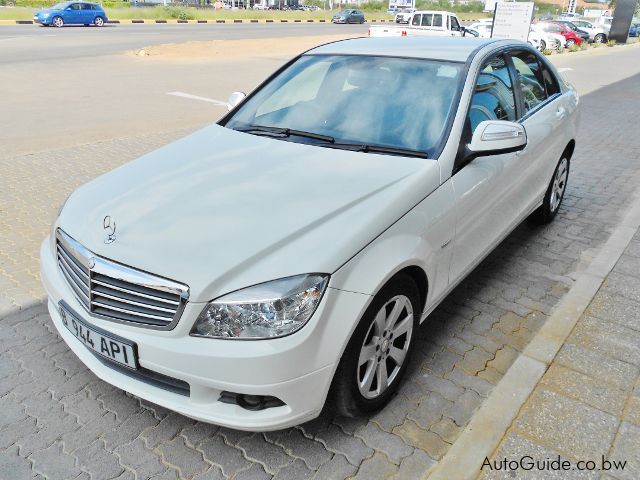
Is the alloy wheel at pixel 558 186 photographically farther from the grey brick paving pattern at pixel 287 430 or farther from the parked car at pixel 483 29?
the parked car at pixel 483 29

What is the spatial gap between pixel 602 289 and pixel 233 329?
299 centimetres

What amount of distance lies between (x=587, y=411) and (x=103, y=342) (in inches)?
92.1

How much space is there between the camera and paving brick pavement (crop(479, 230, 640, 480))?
2.42 meters

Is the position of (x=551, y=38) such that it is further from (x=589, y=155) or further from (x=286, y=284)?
(x=286, y=284)

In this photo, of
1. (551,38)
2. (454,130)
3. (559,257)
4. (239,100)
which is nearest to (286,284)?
(454,130)

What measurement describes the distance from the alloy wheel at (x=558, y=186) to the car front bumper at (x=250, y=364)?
11.0 ft

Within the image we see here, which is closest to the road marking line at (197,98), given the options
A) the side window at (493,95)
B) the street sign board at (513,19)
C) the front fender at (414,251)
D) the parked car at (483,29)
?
the side window at (493,95)

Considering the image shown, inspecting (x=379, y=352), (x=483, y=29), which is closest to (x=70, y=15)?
(x=483, y=29)

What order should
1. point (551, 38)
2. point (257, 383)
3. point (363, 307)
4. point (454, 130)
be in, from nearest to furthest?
1. point (257, 383)
2. point (363, 307)
3. point (454, 130)
4. point (551, 38)

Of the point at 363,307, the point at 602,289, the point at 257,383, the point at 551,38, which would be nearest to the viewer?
the point at 257,383

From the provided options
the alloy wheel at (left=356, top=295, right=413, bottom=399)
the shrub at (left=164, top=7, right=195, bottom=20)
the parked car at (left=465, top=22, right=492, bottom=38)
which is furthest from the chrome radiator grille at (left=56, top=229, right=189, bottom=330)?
the shrub at (left=164, top=7, right=195, bottom=20)

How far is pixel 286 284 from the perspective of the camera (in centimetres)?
216

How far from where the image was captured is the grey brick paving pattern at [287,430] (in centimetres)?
245

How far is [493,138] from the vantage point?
2.99 meters
